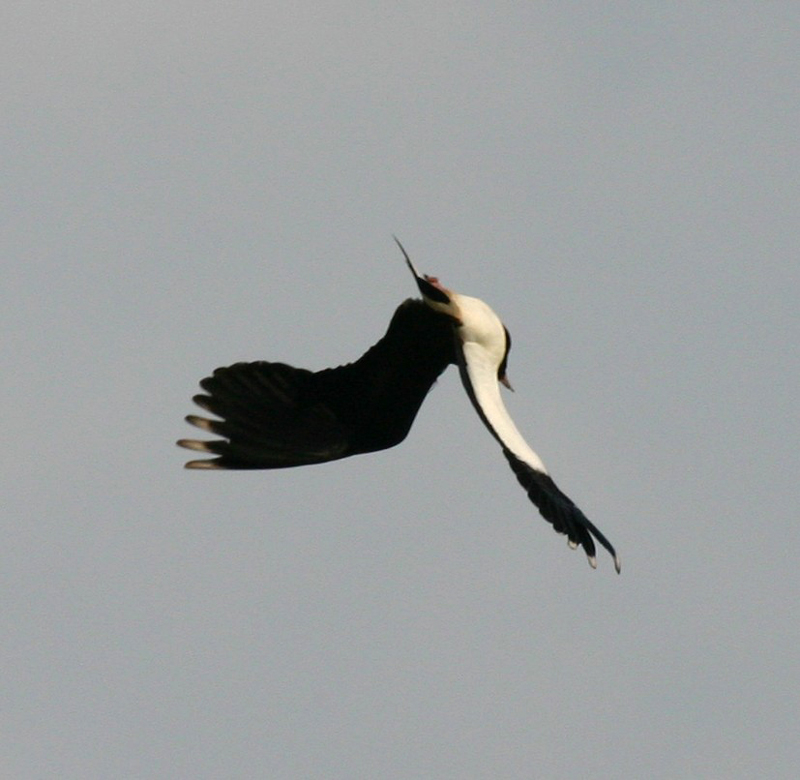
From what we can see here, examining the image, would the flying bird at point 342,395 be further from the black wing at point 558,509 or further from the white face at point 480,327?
the black wing at point 558,509

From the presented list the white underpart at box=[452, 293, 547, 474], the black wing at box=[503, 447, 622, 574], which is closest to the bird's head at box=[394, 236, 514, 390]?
the white underpart at box=[452, 293, 547, 474]

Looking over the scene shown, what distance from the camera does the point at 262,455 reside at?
1856 cm

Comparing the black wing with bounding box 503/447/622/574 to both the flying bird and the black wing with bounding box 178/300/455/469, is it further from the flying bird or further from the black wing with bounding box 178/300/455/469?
the black wing with bounding box 178/300/455/469

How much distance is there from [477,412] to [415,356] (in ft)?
4.92

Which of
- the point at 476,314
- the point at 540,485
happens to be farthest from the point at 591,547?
the point at 476,314

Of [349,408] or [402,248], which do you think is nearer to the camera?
[402,248]

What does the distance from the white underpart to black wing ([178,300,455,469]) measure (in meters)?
0.62

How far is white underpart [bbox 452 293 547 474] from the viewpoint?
648 inches

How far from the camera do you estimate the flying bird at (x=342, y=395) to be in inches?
698

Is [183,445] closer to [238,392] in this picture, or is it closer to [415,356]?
[238,392]

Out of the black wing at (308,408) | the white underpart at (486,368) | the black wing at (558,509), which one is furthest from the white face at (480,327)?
the black wing at (558,509)

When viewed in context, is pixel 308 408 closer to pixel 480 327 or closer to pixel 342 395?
pixel 342 395

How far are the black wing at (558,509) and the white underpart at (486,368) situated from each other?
0.28 feet

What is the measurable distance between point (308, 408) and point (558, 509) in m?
3.29
